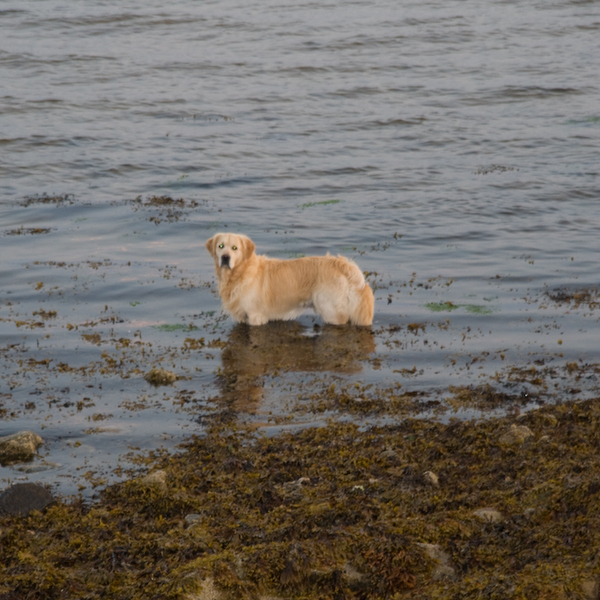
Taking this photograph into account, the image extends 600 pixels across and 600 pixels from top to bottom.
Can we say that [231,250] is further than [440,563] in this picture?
Yes

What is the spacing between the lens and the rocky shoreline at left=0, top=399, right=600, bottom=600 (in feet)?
13.3

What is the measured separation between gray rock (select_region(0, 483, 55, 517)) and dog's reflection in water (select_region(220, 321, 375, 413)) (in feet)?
6.97

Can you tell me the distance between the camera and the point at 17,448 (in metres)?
5.98

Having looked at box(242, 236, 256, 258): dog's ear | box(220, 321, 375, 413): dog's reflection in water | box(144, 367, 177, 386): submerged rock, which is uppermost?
box(242, 236, 256, 258): dog's ear

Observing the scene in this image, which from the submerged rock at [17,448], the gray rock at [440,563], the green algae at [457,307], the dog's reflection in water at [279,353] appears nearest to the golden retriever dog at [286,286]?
the dog's reflection in water at [279,353]

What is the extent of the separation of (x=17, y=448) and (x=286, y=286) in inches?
166

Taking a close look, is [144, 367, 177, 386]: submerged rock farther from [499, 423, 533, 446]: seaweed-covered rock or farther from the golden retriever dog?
[499, 423, 533, 446]: seaweed-covered rock

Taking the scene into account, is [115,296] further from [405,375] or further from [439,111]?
[439,111]

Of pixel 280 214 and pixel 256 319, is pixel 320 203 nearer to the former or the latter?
pixel 280 214

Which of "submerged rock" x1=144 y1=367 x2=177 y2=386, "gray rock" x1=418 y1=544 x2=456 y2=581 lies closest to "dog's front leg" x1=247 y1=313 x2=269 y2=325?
"submerged rock" x1=144 y1=367 x2=177 y2=386

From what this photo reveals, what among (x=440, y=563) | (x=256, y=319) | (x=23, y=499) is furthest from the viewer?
(x=256, y=319)

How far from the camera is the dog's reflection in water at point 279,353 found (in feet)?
24.8

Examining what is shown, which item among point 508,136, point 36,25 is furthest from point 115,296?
point 36,25

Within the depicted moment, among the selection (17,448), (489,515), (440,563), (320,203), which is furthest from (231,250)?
(320,203)
